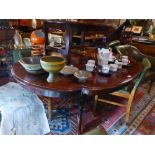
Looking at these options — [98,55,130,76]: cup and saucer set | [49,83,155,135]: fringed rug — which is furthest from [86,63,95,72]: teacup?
[49,83,155,135]: fringed rug

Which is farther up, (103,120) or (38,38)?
(38,38)

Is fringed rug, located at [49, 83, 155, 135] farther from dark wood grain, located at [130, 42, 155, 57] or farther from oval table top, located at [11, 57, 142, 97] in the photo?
dark wood grain, located at [130, 42, 155, 57]

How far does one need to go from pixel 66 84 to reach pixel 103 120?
114cm

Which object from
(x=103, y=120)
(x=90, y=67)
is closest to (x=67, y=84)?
(x=90, y=67)

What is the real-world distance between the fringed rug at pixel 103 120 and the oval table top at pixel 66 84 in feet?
2.52

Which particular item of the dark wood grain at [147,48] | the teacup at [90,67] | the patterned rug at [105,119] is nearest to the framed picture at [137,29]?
the dark wood grain at [147,48]

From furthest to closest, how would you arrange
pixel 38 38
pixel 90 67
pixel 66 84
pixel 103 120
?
1. pixel 38 38
2. pixel 103 120
3. pixel 90 67
4. pixel 66 84

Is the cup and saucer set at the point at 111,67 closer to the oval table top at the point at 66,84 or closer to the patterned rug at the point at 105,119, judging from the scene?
the oval table top at the point at 66,84

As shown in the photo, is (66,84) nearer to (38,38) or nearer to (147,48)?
(38,38)

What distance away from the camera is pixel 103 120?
217cm

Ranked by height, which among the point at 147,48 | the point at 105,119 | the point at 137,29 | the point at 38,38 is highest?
the point at 137,29
